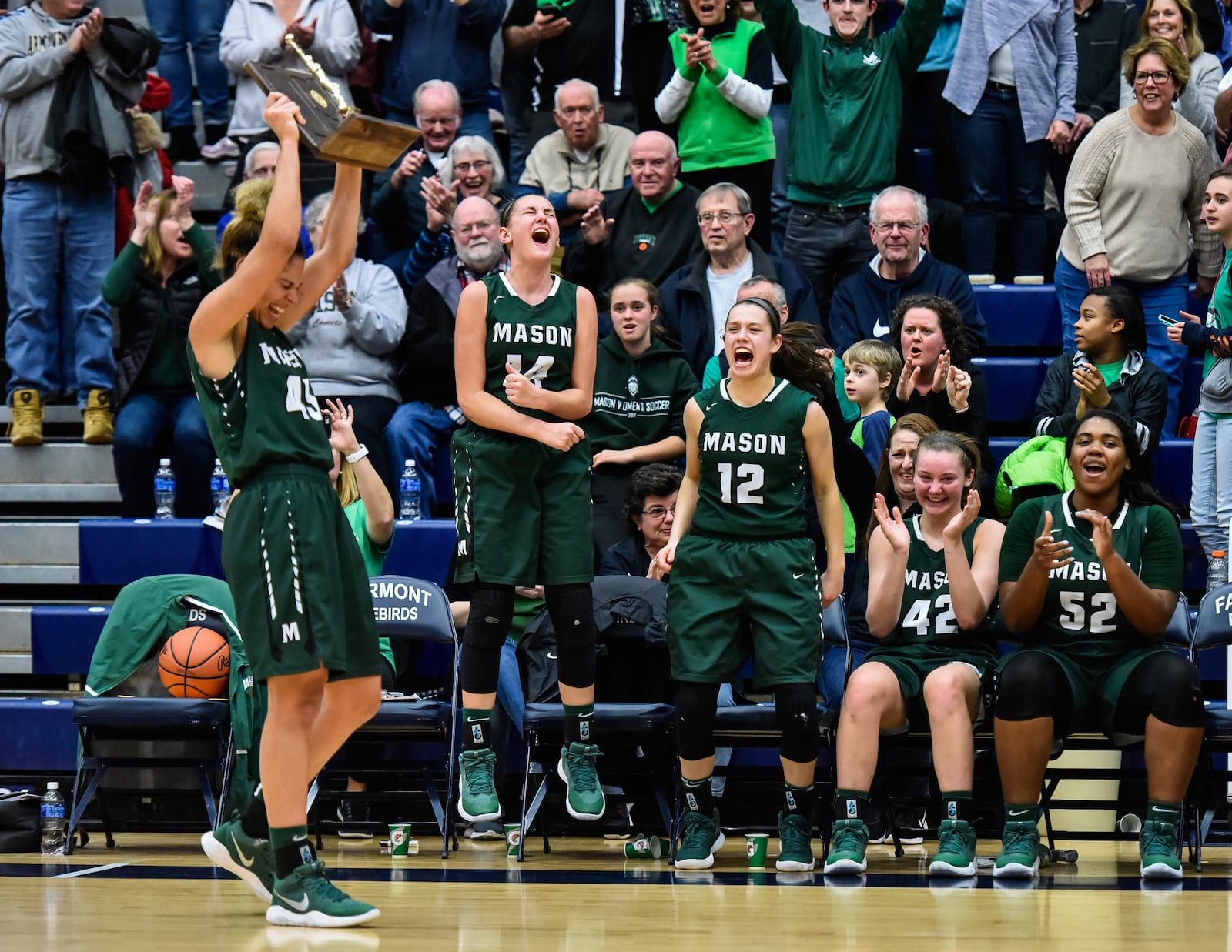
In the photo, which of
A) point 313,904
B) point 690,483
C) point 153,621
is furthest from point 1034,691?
point 153,621

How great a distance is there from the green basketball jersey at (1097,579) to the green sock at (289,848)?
2.67 m

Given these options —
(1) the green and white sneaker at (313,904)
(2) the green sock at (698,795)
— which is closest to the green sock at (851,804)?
(2) the green sock at (698,795)

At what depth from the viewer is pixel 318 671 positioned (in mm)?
4312

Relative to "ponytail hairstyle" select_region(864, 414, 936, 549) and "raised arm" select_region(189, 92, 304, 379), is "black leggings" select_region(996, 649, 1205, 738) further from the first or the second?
"raised arm" select_region(189, 92, 304, 379)

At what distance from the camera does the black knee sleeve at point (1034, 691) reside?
18.0ft

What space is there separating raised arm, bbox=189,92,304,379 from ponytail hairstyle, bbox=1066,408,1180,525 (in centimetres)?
287

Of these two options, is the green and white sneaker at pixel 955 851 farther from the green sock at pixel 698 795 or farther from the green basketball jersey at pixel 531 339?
the green basketball jersey at pixel 531 339

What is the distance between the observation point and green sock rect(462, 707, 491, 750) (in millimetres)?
5707

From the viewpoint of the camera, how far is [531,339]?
18.6 feet

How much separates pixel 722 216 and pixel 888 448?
168cm

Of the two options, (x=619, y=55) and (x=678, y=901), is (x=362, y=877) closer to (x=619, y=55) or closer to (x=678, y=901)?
(x=678, y=901)

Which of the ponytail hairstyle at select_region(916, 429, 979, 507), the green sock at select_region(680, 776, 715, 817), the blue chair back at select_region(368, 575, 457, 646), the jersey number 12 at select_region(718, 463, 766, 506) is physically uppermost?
the ponytail hairstyle at select_region(916, 429, 979, 507)

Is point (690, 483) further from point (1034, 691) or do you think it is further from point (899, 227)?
point (899, 227)

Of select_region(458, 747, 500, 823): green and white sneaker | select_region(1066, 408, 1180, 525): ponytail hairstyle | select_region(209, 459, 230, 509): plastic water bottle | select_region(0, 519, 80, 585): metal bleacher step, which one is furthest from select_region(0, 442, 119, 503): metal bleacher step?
select_region(1066, 408, 1180, 525): ponytail hairstyle
